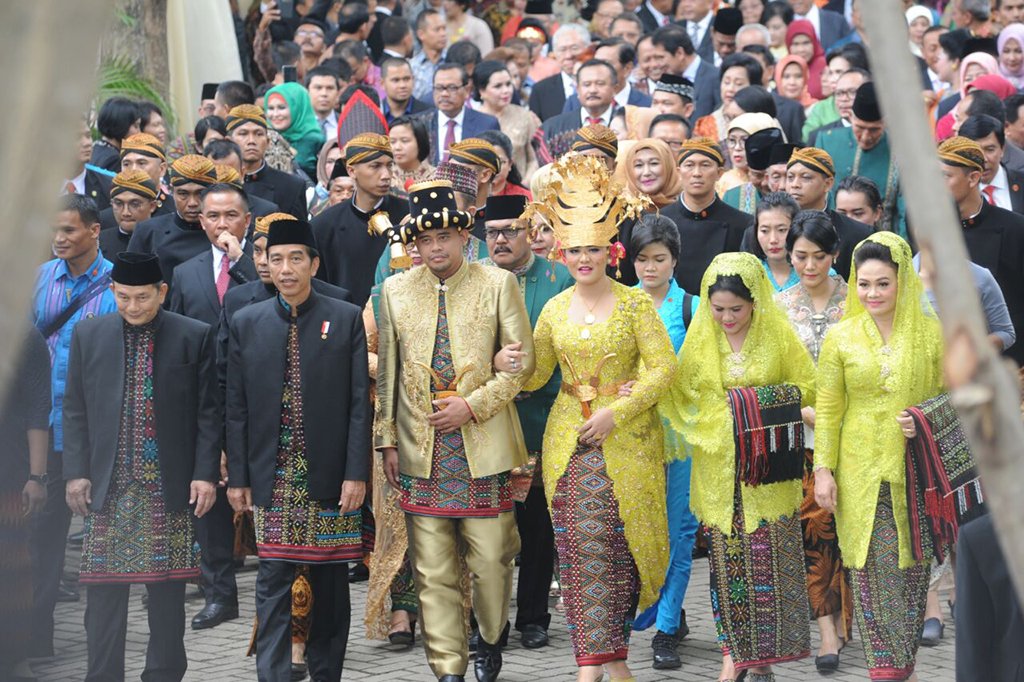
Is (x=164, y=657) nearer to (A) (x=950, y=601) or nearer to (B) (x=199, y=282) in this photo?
(B) (x=199, y=282)

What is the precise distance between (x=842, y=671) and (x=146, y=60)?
825 cm

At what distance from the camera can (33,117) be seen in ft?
5.71

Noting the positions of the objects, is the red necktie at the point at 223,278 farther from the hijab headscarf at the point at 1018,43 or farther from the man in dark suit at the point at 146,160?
the hijab headscarf at the point at 1018,43

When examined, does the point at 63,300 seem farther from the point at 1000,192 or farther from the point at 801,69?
the point at 801,69

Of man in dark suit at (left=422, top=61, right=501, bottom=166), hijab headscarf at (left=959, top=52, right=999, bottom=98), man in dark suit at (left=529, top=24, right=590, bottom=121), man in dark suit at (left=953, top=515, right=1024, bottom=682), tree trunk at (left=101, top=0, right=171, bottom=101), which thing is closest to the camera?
man in dark suit at (left=953, top=515, right=1024, bottom=682)

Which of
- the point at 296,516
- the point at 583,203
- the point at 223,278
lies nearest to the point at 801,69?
the point at 223,278

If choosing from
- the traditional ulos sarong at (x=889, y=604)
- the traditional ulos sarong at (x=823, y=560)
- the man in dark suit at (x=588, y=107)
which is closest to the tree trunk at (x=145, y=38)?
the man in dark suit at (x=588, y=107)

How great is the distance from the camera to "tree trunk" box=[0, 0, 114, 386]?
5.70 ft

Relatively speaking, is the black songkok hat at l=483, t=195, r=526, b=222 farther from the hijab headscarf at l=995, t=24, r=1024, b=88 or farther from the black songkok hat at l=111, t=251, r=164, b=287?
the hijab headscarf at l=995, t=24, r=1024, b=88

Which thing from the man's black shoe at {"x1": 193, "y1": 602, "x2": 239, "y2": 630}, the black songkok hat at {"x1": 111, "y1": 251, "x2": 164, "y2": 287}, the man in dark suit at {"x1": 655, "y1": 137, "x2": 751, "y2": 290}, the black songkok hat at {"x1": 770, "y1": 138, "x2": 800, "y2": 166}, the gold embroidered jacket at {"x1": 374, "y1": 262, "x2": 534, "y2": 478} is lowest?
the man's black shoe at {"x1": 193, "y1": 602, "x2": 239, "y2": 630}

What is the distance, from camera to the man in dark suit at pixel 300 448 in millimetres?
6750

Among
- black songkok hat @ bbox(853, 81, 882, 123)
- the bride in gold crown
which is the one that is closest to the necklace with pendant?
the bride in gold crown

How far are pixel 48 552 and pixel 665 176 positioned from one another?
3.86 meters

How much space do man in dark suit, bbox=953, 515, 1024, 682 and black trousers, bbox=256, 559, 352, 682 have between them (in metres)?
3.10
